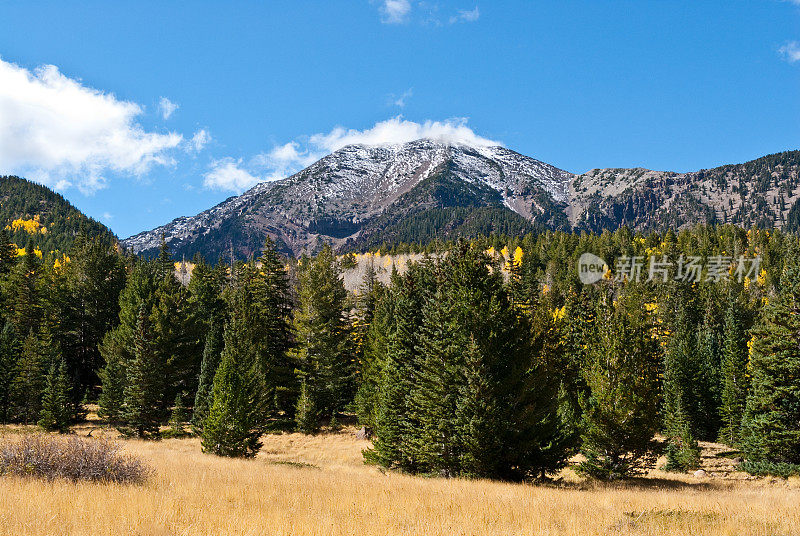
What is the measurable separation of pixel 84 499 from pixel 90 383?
58.9 metres

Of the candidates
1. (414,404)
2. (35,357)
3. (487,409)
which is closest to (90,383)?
(35,357)

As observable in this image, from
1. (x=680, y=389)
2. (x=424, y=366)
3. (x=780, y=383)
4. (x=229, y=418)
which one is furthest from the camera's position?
(x=680, y=389)

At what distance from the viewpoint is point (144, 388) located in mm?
41219

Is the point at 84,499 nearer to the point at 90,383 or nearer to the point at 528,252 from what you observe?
the point at 90,383

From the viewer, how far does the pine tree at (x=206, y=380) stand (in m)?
39.8

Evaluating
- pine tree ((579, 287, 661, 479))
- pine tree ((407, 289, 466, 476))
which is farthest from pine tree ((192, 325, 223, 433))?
pine tree ((579, 287, 661, 479))

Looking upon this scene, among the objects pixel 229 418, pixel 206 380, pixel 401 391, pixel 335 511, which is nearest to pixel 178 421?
pixel 206 380

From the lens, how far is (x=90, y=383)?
5831 centimetres

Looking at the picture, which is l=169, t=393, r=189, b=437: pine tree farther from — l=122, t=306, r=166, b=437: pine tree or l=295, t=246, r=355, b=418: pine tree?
l=295, t=246, r=355, b=418: pine tree

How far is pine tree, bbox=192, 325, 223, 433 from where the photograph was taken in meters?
39.8

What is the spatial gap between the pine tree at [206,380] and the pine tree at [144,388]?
10.5 feet

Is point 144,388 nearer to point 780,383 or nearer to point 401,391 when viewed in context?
point 401,391

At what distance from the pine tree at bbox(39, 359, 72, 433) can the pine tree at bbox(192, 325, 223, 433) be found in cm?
1083

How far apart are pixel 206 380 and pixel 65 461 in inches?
1217
